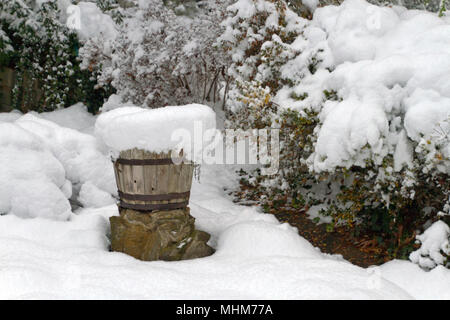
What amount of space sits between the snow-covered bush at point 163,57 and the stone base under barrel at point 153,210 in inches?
133

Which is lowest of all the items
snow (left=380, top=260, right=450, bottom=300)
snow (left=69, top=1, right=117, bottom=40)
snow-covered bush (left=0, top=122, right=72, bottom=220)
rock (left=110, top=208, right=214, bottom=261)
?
snow (left=380, top=260, right=450, bottom=300)

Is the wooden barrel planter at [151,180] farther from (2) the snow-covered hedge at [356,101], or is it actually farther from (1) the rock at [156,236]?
(2) the snow-covered hedge at [356,101]

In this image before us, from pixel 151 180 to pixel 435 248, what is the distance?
225 centimetres

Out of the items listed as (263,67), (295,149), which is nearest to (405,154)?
(295,149)

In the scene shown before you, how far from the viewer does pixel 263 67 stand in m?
5.16

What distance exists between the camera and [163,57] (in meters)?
7.04

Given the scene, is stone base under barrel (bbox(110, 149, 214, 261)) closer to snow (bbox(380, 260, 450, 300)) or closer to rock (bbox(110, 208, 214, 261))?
rock (bbox(110, 208, 214, 261))

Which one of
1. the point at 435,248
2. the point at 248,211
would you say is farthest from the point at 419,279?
the point at 248,211

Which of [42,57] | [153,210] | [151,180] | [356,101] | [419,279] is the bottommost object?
[419,279]

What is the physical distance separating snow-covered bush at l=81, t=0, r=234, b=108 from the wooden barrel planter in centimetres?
334

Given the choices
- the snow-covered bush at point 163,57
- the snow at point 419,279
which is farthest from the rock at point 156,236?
the snow-covered bush at point 163,57

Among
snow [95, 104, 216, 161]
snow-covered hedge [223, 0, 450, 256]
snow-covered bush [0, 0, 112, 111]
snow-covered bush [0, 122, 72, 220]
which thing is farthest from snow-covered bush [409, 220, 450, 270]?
snow-covered bush [0, 0, 112, 111]

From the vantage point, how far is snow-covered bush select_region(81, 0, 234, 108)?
6.94 meters

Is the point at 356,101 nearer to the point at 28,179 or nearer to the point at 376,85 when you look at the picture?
the point at 376,85
